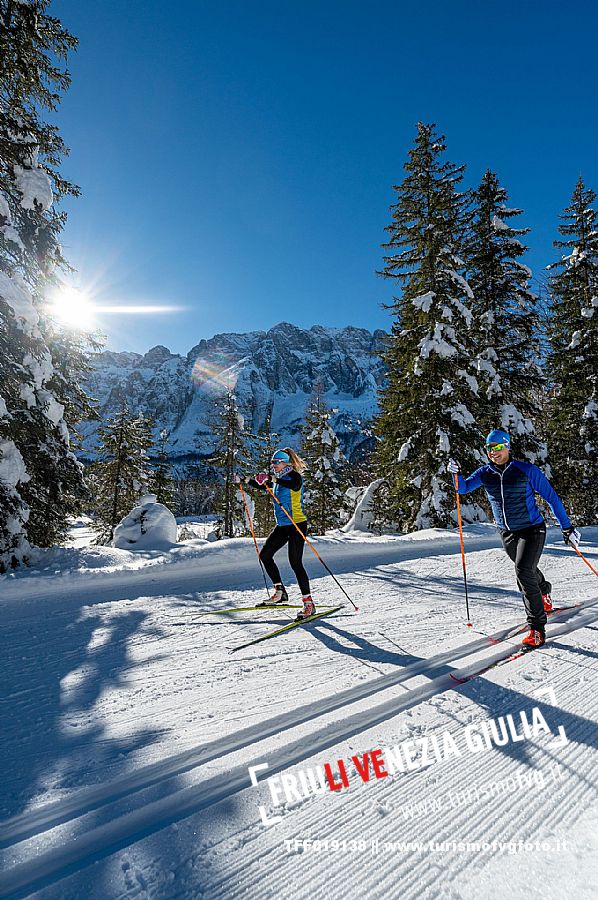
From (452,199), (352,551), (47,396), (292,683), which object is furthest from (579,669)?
(452,199)

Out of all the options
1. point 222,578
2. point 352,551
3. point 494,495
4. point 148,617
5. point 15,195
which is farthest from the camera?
point 352,551

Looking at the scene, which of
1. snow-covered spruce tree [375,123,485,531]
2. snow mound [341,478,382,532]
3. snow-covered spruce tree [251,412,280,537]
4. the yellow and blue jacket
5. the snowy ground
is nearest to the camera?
the snowy ground

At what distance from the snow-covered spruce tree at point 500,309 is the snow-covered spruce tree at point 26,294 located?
14023 millimetres

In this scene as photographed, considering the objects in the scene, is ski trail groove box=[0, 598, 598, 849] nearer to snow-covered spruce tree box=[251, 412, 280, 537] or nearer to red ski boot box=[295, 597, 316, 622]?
red ski boot box=[295, 597, 316, 622]

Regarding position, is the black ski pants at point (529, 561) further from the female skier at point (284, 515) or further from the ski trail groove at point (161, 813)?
the female skier at point (284, 515)

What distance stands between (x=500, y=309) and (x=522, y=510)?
15.1 m

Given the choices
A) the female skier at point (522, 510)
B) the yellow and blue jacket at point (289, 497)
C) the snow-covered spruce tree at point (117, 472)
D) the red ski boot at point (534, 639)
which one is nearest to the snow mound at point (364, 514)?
the snow-covered spruce tree at point (117, 472)

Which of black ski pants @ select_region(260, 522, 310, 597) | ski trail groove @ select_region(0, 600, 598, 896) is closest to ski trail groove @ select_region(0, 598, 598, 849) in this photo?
ski trail groove @ select_region(0, 600, 598, 896)

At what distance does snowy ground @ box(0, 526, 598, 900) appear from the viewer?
1.80m

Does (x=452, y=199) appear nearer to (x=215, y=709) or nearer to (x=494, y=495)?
(x=494, y=495)

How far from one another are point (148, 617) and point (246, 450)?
24163mm

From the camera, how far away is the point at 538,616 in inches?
167

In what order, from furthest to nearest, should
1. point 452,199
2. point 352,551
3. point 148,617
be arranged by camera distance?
point 452,199 → point 352,551 → point 148,617

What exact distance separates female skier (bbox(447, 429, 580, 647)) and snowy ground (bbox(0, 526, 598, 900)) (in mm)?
659
